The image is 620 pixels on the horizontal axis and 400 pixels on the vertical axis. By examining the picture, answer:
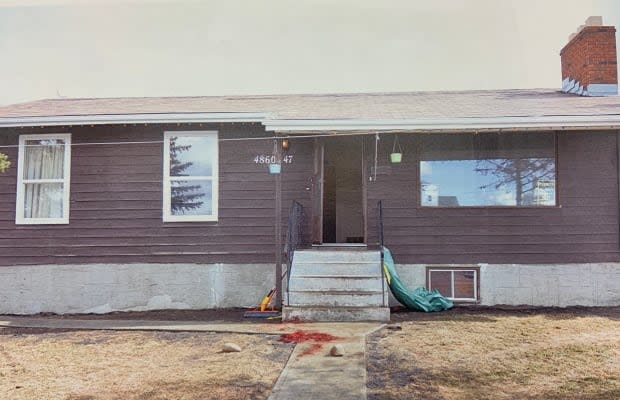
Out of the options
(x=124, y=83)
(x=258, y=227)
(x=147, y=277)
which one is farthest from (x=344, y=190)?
(x=124, y=83)

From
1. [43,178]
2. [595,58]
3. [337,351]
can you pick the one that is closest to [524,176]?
[595,58]

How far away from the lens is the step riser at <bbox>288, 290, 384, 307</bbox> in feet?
23.0

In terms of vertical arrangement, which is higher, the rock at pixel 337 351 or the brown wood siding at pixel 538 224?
the brown wood siding at pixel 538 224

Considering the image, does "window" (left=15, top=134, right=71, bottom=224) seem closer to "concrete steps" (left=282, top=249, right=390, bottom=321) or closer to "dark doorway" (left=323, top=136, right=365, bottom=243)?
"concrete steps" (left=282, top=249, right=390, bottom=321)

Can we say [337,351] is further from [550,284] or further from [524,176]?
[524,176]

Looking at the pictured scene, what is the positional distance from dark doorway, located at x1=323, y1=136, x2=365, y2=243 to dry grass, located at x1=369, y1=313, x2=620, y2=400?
4312 millimetres

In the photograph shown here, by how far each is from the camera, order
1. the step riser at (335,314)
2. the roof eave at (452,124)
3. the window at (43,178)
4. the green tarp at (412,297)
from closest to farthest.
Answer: the step riser at (335,314) < the roof eave at (452,124) < the green tarp at (412,297) < the window at (43,178)

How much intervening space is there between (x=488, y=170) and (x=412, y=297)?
2716 millimetres

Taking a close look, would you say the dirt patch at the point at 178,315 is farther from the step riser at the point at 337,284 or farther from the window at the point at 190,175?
the window at the point at 190,175

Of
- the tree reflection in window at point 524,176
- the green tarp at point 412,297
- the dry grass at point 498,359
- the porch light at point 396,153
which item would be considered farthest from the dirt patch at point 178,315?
the tree reflection in window at point 524,176

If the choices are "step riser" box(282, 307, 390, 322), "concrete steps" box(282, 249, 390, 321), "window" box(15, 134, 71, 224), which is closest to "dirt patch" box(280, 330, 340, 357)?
"step riser" box(282, 307, 390, 322)

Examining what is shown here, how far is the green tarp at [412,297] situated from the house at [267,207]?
42 cm

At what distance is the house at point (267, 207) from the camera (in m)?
8.28

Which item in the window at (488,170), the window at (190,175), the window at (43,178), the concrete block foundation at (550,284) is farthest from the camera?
the window at (43,178)
